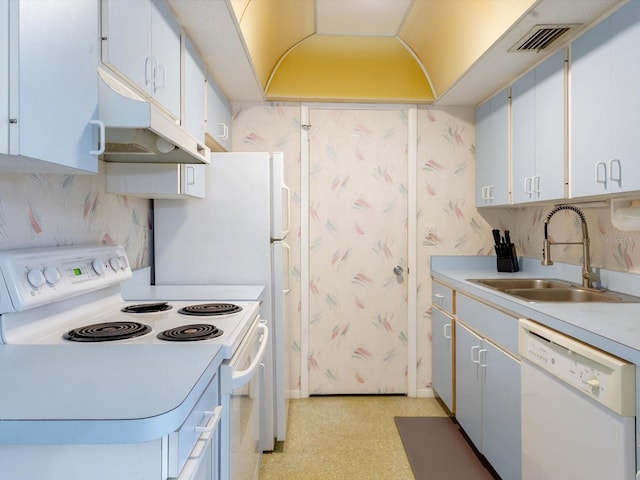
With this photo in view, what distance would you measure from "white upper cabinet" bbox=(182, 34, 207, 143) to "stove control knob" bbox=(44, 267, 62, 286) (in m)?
0.84

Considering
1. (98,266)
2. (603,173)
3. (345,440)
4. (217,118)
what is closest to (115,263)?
(98,266)

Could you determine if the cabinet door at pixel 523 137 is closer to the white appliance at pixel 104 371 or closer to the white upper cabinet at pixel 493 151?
the white upper cabinet at pixel 493 151

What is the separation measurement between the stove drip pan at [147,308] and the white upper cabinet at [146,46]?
787 millimetres

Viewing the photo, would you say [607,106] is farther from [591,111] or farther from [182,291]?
[182,291]

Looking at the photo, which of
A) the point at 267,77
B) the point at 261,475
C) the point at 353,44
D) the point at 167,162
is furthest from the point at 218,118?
the point at 261,475

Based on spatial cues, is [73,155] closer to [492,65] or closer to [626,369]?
[626,369]

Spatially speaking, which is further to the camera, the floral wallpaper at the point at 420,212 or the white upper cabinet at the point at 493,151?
the floral wallpaper at the point at 420,212

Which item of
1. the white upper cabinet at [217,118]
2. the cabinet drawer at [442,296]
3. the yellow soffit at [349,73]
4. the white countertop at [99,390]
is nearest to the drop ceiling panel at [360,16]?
the yellow soffit at [349,73]

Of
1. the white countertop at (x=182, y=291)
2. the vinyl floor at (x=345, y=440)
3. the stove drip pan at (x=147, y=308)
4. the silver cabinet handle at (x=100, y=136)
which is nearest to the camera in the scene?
the silver cabinet handle at (x=100, y=136)

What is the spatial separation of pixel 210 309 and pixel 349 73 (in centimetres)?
205

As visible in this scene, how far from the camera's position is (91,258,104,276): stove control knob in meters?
1.50

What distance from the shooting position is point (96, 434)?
Answer: 67cm

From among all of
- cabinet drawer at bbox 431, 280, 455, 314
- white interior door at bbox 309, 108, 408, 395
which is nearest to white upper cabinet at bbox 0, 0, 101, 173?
white interior door at bbox 309, 108, 408, 395

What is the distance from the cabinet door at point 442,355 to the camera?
2.56 metres
